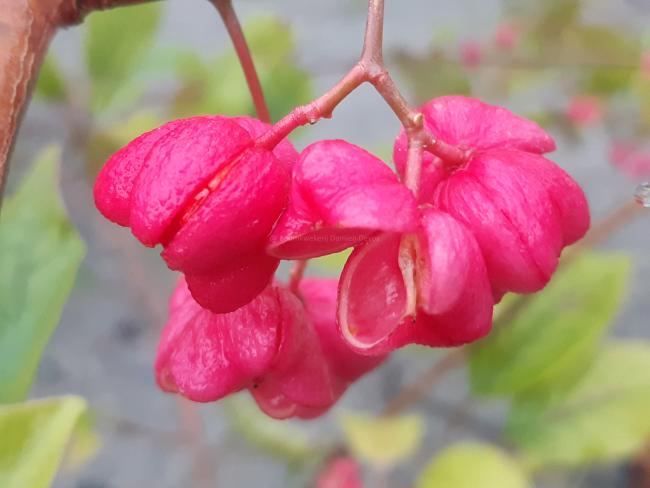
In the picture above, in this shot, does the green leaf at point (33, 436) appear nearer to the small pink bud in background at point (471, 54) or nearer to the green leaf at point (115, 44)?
the green leaf at point (115, 44)

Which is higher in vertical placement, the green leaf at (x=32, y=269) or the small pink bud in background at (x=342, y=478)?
the green leaf at (x=32, y=269)

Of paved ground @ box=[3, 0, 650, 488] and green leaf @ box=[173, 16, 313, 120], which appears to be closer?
green leaf @ box=[173, 16, 313, 120]

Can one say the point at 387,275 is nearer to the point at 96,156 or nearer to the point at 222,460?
the point at 96,156

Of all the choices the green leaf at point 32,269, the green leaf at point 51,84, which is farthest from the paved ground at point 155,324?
the green leaf at point 32,269

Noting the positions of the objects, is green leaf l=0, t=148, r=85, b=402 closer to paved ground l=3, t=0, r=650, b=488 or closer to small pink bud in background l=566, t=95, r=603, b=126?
paved ground l=3, t=0, r=650, b=488

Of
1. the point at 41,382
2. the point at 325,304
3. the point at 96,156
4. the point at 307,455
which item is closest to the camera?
the point at 325,304

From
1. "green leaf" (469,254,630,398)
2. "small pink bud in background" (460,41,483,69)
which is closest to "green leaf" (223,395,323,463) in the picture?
→ "green leaf" (469,254,630,398)

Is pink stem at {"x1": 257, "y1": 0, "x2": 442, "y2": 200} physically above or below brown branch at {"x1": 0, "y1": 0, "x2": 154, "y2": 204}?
below

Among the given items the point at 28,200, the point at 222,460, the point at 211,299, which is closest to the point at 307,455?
the point at 222,460
